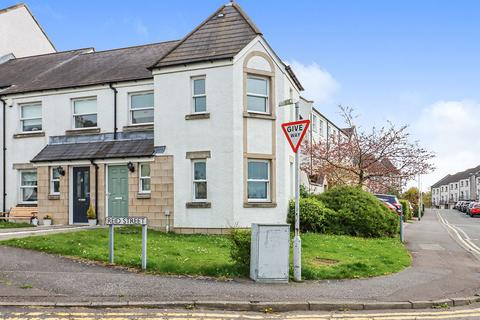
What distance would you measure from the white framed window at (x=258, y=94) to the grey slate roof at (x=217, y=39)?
1.41 m

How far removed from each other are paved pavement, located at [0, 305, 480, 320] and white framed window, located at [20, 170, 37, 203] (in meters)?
16.1

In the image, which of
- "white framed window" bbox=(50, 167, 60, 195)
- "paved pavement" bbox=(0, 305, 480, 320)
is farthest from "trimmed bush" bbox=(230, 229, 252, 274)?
"white framed window" bbox=(50, 167, 60, 195)

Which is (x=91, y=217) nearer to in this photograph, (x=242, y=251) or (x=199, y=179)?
(x=199, y=179)

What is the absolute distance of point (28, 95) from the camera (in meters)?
23.3

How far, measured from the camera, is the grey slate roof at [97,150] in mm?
20312

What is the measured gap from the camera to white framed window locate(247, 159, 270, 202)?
19312mm

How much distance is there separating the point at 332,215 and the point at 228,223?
461 cm

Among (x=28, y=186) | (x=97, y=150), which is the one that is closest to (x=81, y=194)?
(x=97, y=150)

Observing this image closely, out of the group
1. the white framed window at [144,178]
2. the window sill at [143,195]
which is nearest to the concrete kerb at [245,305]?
the window sill at [143,195]

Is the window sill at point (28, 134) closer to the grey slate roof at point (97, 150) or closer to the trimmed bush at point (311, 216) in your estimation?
the grey slate roof at point (97, 150)

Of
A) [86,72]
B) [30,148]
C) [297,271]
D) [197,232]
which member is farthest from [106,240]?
[86,72]

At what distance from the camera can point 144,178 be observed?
66.9ft

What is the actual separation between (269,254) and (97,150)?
12.6 metres

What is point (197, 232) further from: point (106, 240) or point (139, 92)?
point (139, 92)
